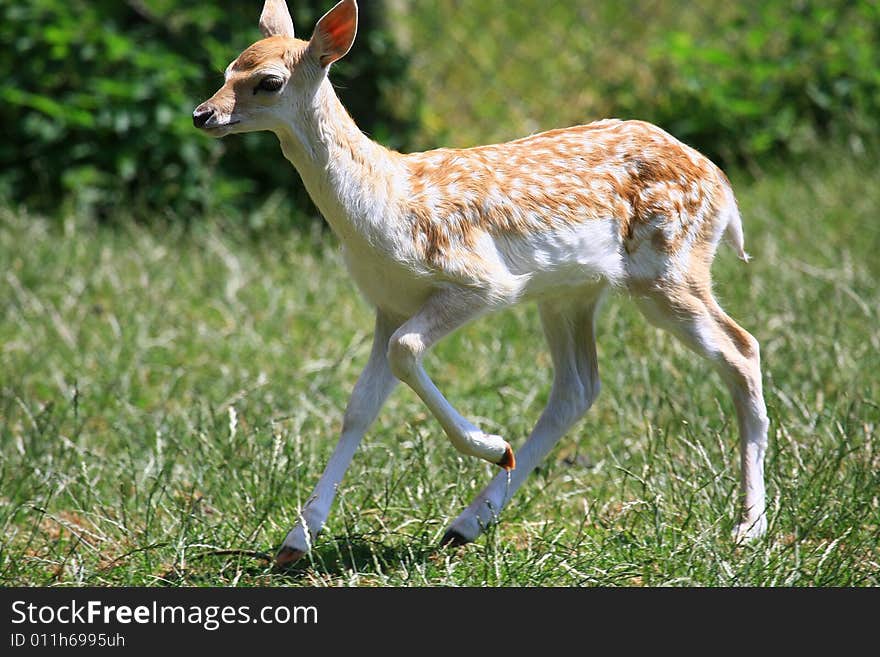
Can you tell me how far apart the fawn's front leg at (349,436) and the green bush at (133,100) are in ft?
13.8

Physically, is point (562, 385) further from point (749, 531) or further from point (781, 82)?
point (781, 82)

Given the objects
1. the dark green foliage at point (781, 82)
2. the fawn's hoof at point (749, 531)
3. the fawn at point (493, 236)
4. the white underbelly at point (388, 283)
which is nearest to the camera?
the fawn at point (493, 236)

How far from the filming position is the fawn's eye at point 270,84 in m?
3.70

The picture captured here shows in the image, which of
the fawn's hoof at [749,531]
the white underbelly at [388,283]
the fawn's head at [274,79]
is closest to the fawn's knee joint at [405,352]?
the white underbelly at [388,283]

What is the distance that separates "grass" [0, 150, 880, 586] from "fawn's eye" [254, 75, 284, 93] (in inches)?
54.2

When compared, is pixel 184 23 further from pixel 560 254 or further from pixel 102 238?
pixel 560 254

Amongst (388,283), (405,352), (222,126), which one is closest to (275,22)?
(222,126)

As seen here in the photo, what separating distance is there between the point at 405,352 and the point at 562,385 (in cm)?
90

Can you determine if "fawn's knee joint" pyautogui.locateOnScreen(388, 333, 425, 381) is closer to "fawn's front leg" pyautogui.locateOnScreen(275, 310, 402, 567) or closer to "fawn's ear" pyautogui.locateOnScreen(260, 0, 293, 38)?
"fawn's front leg" pyautogui.locateOnScreen(275, 310, 402, 567)

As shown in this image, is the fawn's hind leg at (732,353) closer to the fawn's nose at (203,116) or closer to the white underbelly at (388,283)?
the white underbelly at (388,283)

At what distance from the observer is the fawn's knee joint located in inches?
152

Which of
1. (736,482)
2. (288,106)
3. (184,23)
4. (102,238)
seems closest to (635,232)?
(736,482)

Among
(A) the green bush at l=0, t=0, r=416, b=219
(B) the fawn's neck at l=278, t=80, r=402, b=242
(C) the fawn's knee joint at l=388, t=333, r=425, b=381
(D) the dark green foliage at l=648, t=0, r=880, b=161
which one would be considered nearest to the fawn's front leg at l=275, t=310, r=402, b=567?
(C) the fawn's knee joint at l=388, t=333, r=425, b=381

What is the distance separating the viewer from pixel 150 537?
4.36 meters
